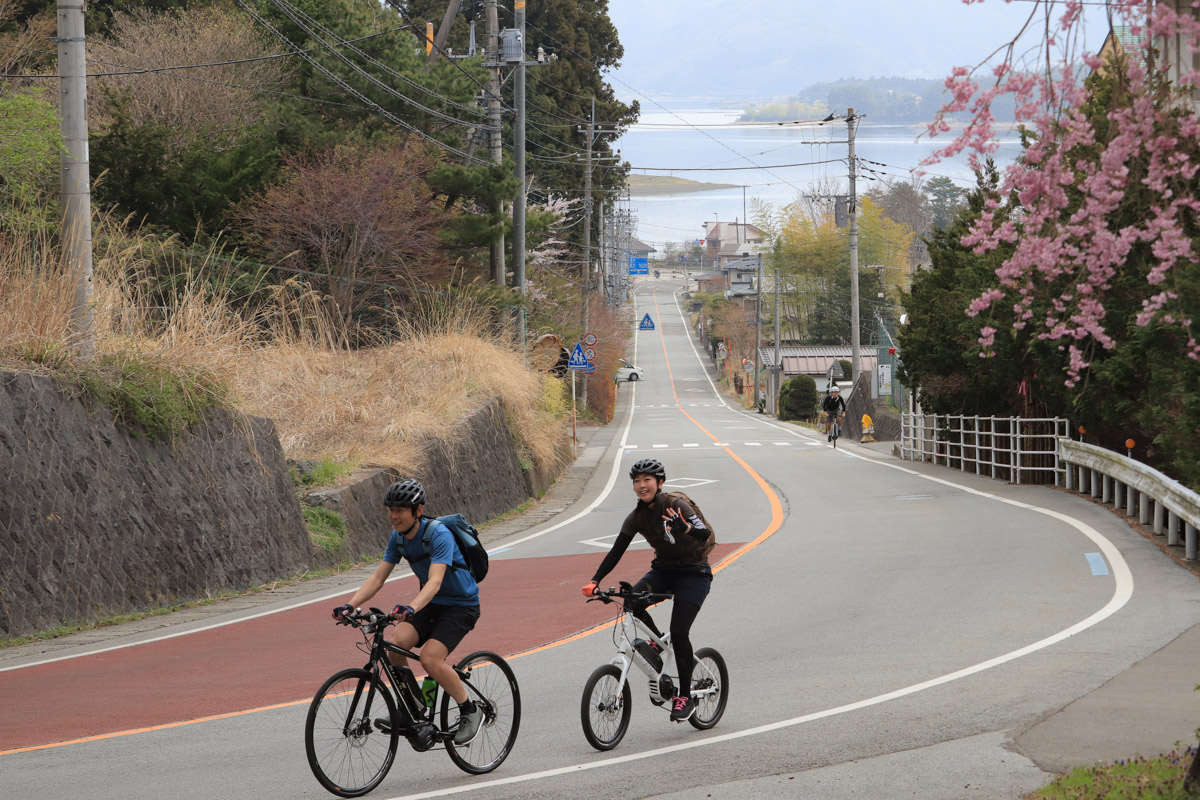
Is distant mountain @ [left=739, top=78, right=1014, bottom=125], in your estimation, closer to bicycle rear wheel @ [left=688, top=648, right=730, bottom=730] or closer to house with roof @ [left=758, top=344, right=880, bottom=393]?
house with roof @ [left=758, top=344, right=880, bottom=393]

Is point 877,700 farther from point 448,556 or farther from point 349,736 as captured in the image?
point 349,736

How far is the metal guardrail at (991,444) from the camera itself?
2552cm

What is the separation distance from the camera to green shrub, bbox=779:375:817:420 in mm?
71000

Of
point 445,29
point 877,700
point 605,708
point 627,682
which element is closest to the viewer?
point 605,708

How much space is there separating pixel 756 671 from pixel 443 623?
3.71 m

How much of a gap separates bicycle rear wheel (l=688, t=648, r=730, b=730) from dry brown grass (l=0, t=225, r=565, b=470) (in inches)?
314

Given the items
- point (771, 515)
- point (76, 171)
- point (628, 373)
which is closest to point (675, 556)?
point (76, 171)

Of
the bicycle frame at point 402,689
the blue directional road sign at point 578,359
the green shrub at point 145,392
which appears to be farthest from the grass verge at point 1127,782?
the blue directional road sign at point 578,359

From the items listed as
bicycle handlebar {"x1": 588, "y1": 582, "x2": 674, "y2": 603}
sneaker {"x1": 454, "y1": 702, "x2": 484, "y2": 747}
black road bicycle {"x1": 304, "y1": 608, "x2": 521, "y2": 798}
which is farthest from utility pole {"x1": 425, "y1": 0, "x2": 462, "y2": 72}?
sneaker {"x1": 454, "y1": 702, "x2": 484, "y2": 747}

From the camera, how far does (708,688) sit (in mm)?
7961

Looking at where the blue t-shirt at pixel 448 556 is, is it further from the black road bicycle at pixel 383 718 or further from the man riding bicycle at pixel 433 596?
the black road bicycle at pixel 383 718

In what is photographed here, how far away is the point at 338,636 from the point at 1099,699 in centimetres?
693

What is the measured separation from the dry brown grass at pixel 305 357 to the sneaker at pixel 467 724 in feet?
24.9

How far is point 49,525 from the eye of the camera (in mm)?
11711
